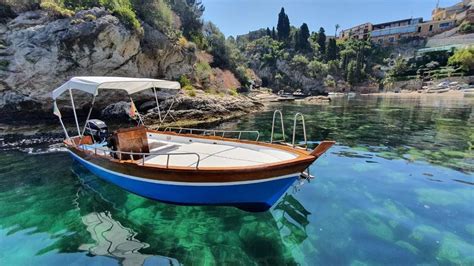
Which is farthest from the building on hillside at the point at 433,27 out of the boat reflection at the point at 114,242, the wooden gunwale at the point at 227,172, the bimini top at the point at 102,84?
the boat reflection at the point at 114,242

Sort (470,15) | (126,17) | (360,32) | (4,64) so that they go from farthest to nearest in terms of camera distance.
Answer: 1. (360,32)
2. (470,15)
3. (126,17)
4. (4,64)

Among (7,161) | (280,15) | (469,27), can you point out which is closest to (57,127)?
(7,161)

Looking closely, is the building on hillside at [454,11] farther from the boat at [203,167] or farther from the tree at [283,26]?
the boat at [203,167]

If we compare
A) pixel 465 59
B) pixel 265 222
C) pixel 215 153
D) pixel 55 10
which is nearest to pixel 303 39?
pixel 465 59

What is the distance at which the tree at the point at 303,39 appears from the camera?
3573 inches

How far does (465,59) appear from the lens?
211ft

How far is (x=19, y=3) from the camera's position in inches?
849

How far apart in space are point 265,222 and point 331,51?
92465 millimetres

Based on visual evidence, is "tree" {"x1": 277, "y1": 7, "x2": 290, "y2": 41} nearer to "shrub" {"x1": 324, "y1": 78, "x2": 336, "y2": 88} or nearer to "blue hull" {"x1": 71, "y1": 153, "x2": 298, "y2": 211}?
"shrub" {"x1": 324, "y1": 78, "x2": 336, "y2": 88}

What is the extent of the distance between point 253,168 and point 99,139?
904 centimetres

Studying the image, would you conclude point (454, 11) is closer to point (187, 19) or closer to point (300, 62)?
point (300, 62)

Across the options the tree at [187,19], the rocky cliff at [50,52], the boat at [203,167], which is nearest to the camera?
the boat at [203,167]

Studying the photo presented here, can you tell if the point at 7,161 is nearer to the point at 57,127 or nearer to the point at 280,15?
the point at 57,127

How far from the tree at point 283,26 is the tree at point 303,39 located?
244 inches
